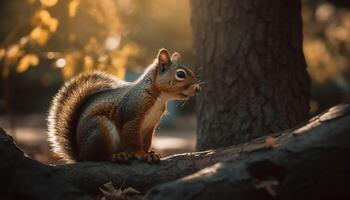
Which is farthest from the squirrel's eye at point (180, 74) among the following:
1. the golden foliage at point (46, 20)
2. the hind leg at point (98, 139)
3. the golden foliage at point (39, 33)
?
the golden foliage at point (39, 33)

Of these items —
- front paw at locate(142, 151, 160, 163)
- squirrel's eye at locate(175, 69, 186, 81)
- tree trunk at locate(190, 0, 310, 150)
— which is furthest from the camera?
tree trunk at locate(190, 0, 310, 150)

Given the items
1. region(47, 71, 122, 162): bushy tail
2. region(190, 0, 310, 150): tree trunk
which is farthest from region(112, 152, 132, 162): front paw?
region(190, 0, 310, 150): tree trunk

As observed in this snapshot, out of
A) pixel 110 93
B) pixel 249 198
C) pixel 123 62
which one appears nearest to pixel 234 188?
pixel 249 198

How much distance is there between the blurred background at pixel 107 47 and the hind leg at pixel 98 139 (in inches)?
26.1

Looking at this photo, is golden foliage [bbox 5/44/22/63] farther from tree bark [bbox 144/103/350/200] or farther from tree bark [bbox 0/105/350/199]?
tree bark [bbox 144/103/350/200]

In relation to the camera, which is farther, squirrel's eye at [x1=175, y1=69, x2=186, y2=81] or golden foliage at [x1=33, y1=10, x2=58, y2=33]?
golden foliage at [x1=33, y1=10, x2=58, y2=33]

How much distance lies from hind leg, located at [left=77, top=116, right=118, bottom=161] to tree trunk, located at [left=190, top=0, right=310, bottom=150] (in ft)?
3.10

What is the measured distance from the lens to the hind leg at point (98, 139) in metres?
3.93

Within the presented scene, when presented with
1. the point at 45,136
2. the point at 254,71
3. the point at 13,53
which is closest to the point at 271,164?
the point at 254,71

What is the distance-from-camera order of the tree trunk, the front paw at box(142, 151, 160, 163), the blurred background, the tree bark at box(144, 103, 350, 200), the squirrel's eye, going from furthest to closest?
1. the blurred background
2. the tree trunk
3. the squirrel's eye
4. the front paw at box(142, 151, 160, 163)
5. the tree bark at box(144, 103, 350, 200)

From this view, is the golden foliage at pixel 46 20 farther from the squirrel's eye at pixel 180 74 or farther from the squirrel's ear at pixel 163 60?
the squirrel's eye at pixel 180 74

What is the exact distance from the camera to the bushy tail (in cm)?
425

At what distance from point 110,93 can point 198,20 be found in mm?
974

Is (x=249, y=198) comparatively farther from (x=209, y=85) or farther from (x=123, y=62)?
(x=123, y=62)
